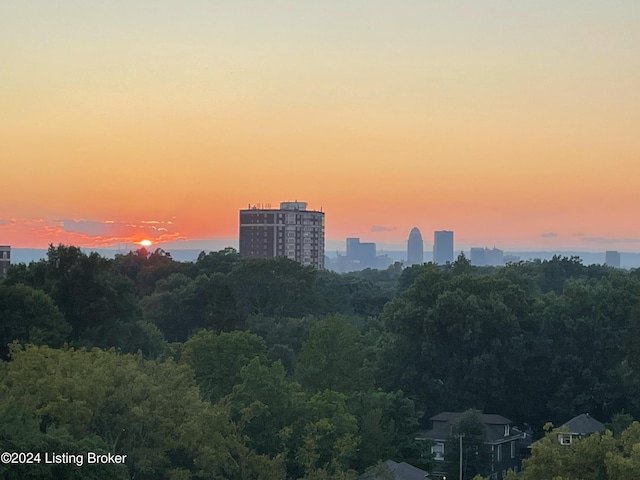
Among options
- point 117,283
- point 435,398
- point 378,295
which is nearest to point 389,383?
point 435,398

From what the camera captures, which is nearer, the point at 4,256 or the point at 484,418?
the point at 484,418

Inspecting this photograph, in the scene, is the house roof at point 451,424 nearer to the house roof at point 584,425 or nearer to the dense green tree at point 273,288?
the house roof at point 584,425

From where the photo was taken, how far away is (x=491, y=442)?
138 feet

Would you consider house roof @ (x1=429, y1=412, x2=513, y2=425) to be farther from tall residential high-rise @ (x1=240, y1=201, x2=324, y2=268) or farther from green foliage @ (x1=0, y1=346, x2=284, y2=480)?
tall residential high-rise @ (x1=240, y1=201, x2=324, y2=268)

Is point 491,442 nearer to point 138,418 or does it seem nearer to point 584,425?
point 584,425

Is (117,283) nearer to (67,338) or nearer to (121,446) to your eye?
(67,338)

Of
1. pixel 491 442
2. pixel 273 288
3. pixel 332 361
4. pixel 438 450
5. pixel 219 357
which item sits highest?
pixel 273 288

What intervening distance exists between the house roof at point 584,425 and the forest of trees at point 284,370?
92 centimetres

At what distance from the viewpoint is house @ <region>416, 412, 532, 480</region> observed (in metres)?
40.4

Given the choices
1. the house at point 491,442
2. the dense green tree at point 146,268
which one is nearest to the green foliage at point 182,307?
the dense green tree at point 146,268

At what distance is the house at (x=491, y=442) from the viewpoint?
40438 millimetres

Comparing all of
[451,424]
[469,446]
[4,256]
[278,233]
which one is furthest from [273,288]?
[278,233]

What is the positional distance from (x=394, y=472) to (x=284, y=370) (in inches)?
230

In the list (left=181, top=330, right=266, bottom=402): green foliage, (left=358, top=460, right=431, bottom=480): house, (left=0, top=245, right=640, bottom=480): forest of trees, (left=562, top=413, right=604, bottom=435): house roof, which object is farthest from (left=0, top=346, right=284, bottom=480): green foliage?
(left=562, top=413, right=604, bottom=435): house roof
